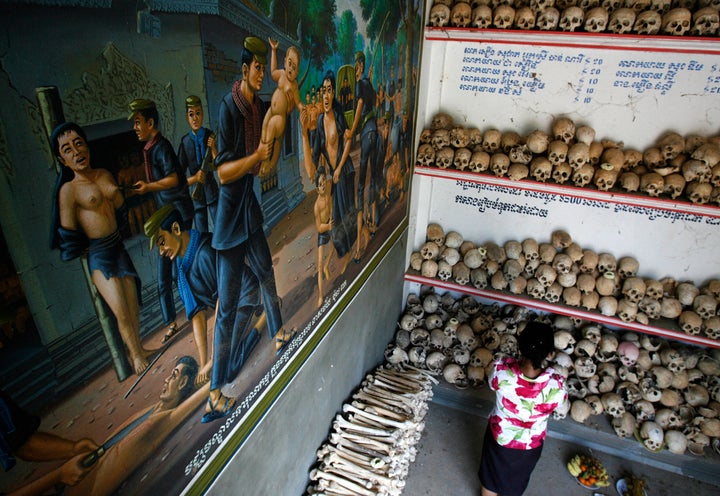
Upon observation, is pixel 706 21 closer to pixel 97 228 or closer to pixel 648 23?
pixel 648 23

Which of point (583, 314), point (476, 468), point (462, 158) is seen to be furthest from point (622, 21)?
point (476, 468)

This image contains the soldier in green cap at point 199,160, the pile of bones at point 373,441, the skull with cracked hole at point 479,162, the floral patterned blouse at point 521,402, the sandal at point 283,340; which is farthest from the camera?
the skull with cracked hole at point 479,162

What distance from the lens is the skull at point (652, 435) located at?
358 centimetres

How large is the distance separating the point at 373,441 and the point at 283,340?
4.48 feet

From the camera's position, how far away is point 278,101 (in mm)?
1713

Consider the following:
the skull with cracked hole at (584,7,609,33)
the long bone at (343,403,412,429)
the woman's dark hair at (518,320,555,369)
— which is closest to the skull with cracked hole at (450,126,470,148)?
the skull with cracked hole at (584,7,609,33)

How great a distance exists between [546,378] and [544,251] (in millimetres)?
1748

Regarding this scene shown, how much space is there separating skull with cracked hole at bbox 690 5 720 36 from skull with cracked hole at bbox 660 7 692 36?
4 centimetres

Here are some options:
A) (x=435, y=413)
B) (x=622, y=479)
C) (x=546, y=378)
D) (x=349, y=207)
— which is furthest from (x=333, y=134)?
(x=622, y=479)

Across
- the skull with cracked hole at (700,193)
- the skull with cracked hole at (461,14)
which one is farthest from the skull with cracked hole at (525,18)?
the skull with cracked hole at (700,193)

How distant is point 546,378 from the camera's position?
258 cm

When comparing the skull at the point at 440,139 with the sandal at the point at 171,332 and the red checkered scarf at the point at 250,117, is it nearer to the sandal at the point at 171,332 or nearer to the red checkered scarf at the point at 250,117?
the red checkered scarf at the point at 250,117

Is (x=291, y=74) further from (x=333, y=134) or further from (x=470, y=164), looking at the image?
(x=470, y=164)

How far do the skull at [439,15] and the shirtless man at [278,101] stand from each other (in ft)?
7.21
